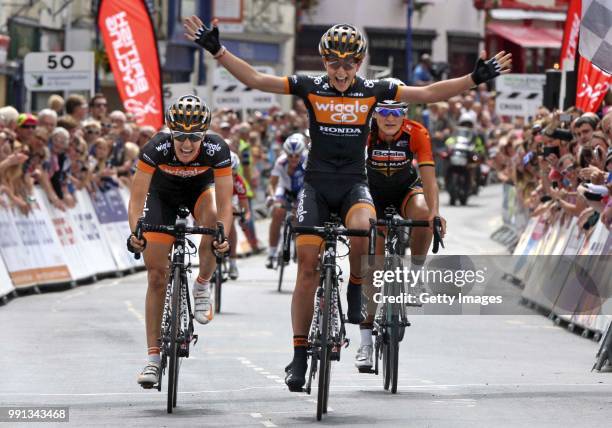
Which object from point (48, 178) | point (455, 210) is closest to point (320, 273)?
point (48, 178)

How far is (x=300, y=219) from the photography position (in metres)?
11.8

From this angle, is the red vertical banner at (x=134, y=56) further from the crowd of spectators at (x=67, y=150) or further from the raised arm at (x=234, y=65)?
the raised arm at (x=234, y=65)

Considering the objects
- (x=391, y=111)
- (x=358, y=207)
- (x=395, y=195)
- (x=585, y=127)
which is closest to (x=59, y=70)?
(x=585, y=127)

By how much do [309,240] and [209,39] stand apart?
1.48 meters

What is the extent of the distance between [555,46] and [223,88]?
33.0 meters

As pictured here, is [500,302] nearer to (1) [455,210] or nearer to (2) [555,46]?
(1) [455,210]

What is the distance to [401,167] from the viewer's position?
45.0ft

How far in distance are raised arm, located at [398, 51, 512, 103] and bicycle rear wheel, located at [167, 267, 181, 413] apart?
1.90 meters

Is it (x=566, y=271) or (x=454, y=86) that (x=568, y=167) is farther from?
(x=454, y=86)

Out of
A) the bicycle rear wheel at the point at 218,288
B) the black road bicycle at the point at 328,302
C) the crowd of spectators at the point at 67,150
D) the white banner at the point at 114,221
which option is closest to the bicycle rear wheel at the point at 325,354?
the black road bicycle at the point at 328,302

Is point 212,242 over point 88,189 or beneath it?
Result: over

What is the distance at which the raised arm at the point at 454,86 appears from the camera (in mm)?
12062

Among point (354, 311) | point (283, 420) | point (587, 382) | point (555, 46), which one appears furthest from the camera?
point (555, 46)

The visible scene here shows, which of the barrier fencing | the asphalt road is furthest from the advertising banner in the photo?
the asphalt road
